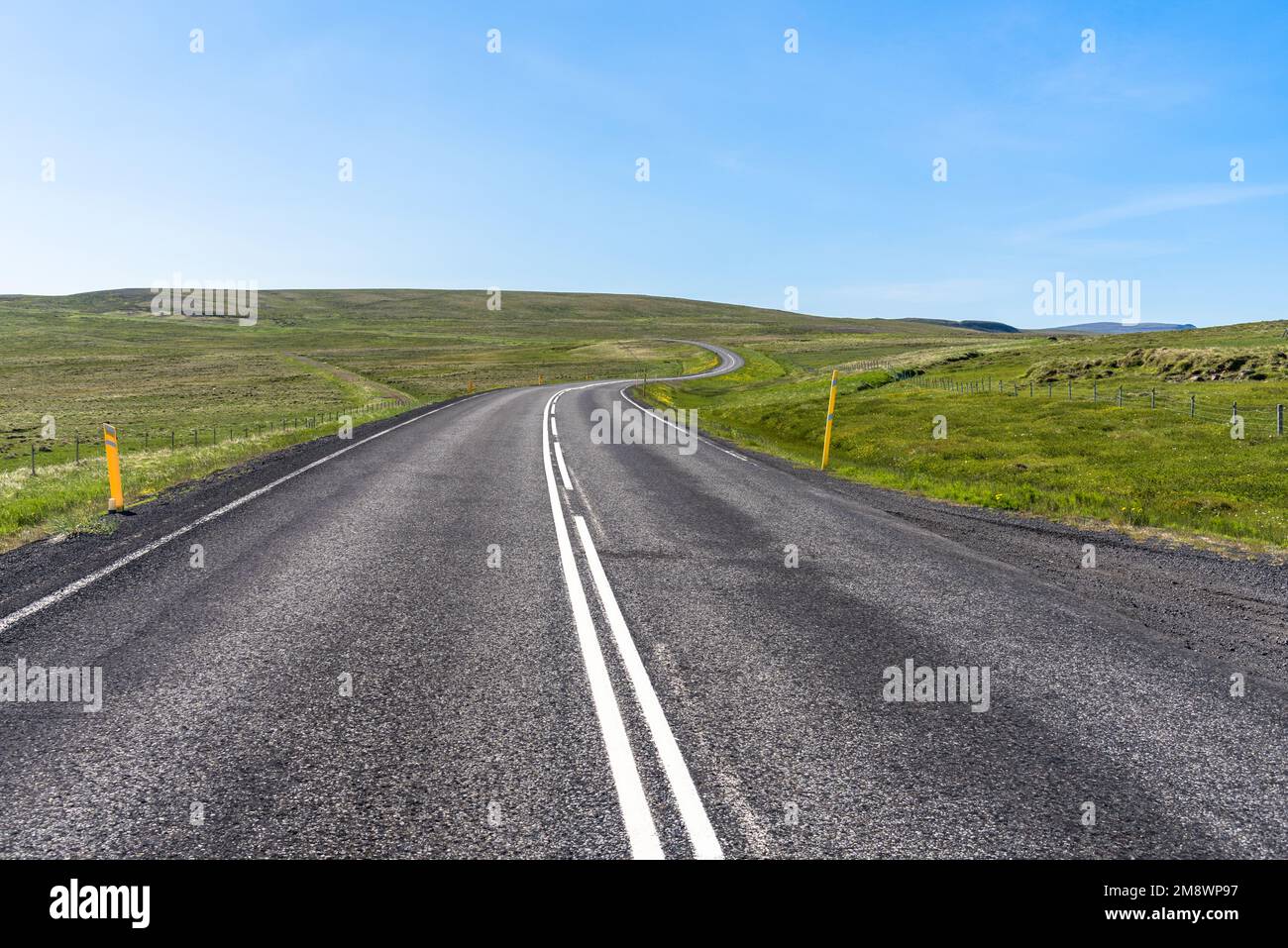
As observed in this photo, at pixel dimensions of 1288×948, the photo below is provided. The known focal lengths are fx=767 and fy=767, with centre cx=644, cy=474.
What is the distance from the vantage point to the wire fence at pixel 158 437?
87.7 ft

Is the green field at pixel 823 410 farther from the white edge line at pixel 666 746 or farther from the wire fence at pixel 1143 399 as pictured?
the white edge line at pixel 666 746

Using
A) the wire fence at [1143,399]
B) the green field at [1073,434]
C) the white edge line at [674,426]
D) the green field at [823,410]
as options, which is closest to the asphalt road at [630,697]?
the green field at [823,410]

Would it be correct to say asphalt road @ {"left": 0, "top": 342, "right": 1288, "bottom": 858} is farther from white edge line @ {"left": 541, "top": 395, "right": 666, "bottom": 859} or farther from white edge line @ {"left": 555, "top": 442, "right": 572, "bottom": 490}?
white edge line @ {"left": 555, "top": 442, "right": 572, "bottom": 490}

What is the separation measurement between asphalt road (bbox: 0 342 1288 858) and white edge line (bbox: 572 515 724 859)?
0.06 feet

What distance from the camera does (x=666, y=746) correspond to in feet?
13.2

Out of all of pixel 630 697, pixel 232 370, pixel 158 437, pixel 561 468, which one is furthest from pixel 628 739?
pixel 232 370

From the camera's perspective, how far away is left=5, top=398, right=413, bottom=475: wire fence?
26719 millimetres

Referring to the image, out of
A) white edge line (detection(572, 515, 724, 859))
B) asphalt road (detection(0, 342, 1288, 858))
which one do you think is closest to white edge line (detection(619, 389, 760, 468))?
asphalt road (detection(0, 342, 1288, 858))

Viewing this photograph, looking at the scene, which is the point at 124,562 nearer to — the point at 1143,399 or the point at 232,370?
the point at 1143,399

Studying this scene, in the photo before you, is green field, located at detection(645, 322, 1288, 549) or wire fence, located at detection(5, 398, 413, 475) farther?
wire fence, located at detection(5, 398, 413, 475)

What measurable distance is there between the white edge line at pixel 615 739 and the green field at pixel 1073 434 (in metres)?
8.41

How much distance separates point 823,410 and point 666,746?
30.6 m

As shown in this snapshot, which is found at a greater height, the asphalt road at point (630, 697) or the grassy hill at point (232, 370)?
the grassy hill at point (232, 370)
